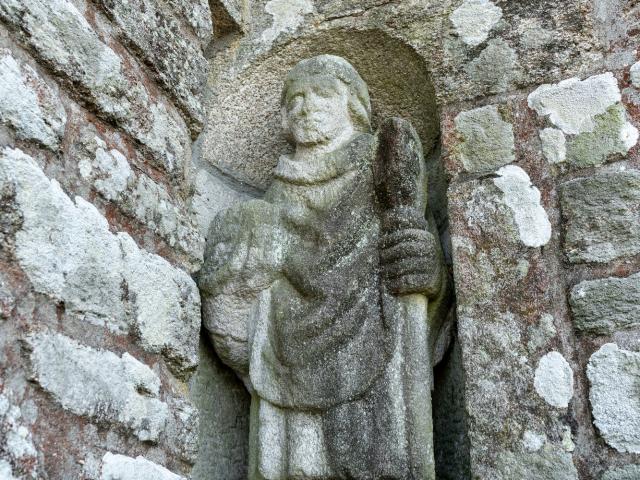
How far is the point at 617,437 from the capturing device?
187 cm

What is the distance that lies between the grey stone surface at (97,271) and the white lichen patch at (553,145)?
1.11 metres

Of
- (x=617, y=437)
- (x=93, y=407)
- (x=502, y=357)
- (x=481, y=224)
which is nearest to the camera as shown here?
(x=93, y=407)

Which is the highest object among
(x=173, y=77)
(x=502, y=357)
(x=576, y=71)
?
(x=576, y=71)

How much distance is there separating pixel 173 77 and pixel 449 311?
42.1 inches

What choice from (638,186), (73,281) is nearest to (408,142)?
(638,186)

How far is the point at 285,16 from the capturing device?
9.28 ft

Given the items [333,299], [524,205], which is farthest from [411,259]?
[524,205]

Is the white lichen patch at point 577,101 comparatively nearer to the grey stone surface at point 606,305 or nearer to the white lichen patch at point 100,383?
the grey stone surface at point 606,305

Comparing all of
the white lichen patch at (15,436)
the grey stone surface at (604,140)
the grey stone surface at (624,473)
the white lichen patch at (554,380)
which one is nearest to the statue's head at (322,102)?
the grey stone surface at (604,140)

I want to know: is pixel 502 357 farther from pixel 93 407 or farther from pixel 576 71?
pixel 93 407

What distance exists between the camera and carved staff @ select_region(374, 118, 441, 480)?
2039 mm

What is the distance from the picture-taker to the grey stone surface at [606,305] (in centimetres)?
196

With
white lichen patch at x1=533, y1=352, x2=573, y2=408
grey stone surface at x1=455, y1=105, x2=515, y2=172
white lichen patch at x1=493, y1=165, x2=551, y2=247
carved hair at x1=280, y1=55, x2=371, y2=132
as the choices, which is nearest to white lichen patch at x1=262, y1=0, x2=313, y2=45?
carved hair at x1=280, y1=55, x2=371, y2=132

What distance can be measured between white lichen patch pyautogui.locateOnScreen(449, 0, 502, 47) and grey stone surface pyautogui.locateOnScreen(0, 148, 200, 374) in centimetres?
128
